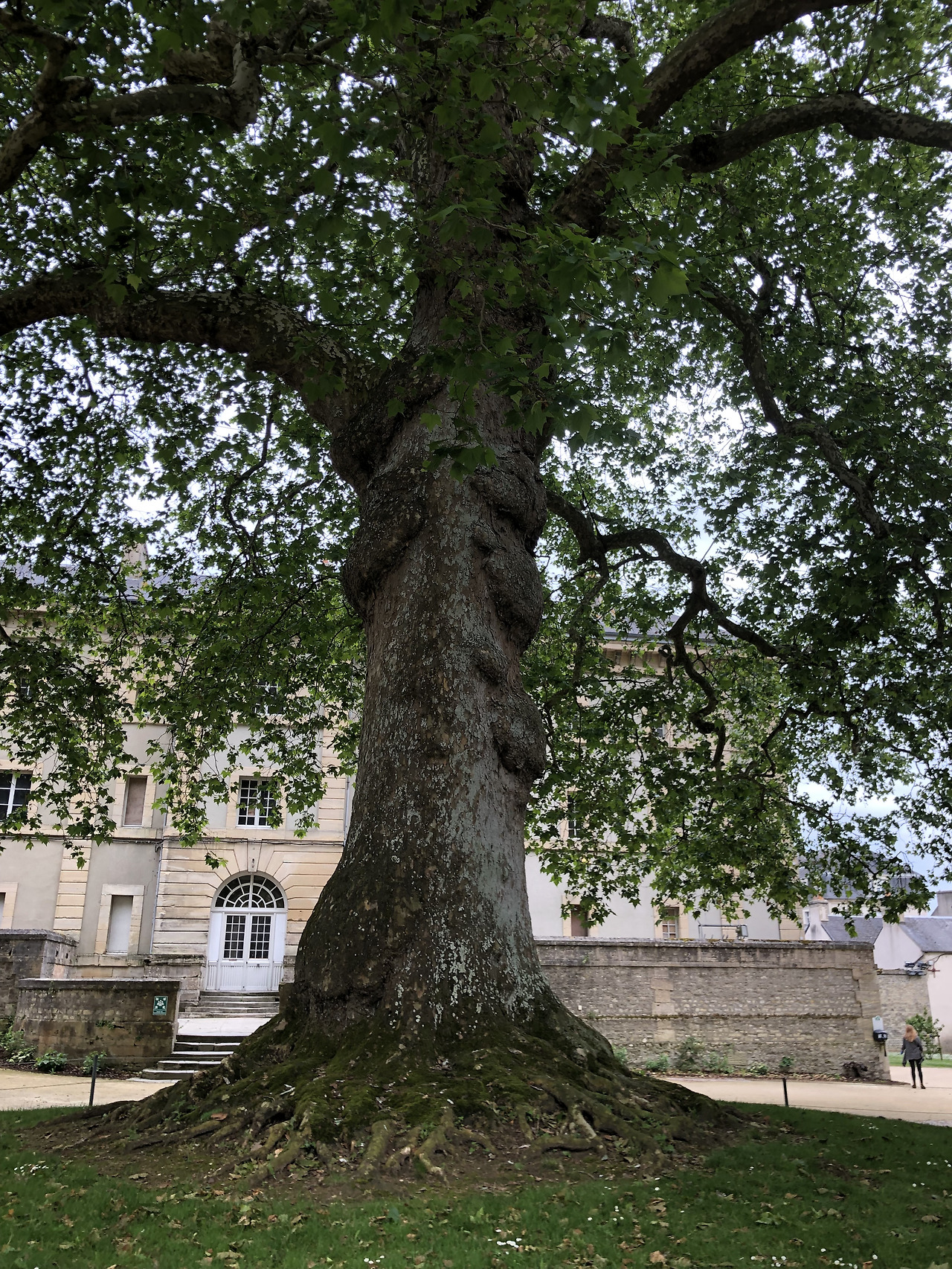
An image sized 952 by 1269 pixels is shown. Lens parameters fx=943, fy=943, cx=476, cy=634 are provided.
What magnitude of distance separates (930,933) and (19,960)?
54012 mm

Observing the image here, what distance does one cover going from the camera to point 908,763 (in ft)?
50.2

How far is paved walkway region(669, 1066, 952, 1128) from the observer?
14.7 meters

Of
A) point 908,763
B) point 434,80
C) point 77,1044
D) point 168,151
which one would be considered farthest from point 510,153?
point 77,1044

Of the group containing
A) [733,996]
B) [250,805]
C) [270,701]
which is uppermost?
[250,805]

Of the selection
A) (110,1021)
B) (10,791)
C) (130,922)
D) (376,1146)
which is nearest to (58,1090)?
(110,1021)

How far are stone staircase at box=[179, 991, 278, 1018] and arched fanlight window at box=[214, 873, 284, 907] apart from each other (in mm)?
5014

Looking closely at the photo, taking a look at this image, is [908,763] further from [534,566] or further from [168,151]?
[168,151]

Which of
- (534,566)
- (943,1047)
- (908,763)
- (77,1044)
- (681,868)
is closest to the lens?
(534,566)

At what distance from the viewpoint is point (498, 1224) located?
14.2ft

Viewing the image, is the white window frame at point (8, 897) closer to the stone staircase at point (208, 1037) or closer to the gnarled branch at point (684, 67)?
the stone staircase at point (208, 1037)

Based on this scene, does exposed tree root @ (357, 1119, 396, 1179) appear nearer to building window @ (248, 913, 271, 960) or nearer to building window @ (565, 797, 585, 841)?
building window @ (565, 797, 585, 841)

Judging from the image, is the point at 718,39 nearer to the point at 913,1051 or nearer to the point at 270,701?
the point at 270,701

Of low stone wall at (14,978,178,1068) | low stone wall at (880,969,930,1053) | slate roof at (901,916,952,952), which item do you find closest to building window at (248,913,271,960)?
low stone wall at (14,978,178,1068)

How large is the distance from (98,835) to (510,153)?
374 inches
